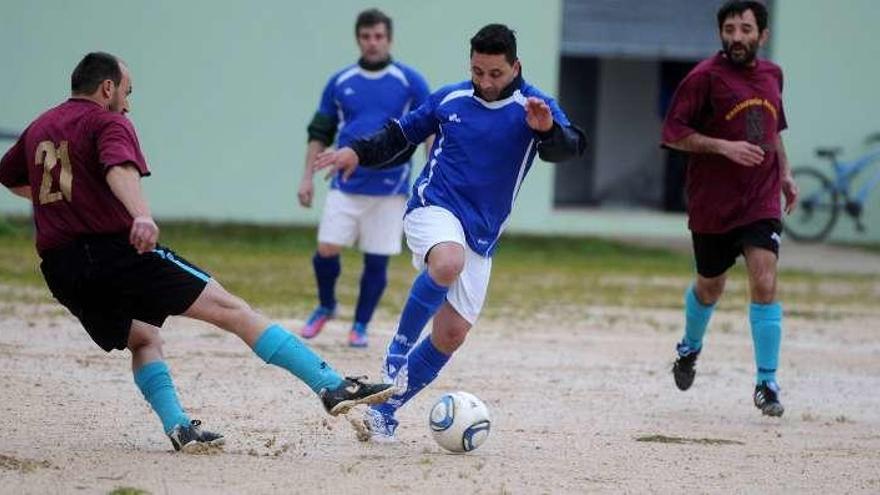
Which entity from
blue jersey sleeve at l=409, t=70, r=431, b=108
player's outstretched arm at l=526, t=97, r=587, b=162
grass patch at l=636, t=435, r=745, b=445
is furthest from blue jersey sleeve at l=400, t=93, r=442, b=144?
blue jersey sleeve at l=409, t=70, r=431, b=108

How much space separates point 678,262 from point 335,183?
29.0 ft

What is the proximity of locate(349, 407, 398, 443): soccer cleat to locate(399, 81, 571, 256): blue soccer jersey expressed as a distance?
883 millimetres

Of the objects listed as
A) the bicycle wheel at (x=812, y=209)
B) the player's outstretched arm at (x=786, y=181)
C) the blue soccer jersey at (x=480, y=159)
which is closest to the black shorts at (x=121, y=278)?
the blue soccer jersey at (x=480, y=159)

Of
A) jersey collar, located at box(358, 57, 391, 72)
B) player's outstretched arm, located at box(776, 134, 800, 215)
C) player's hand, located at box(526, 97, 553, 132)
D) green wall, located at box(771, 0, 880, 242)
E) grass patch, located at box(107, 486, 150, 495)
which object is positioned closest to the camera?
grass patch, located at box(107, 486, 150, 495)

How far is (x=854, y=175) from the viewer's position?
23.3 meters

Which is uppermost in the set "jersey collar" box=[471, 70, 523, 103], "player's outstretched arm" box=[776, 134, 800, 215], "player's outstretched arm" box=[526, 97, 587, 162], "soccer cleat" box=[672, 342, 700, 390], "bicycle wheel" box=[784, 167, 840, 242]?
"jersey collar" box=[471, 70, 523, 103]

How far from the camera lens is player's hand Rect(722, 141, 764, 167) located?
9148 millimetres

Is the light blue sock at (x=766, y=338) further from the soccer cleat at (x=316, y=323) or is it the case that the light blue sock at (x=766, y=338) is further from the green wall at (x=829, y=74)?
the green wall at (x=829, y=74)

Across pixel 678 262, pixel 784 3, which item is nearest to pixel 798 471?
pixel 678 262

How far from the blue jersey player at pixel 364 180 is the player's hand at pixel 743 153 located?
10.3 feet

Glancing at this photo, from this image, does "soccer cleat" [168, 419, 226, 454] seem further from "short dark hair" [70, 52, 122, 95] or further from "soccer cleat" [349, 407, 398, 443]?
"short dark hair" [70, 52, 122, 95]

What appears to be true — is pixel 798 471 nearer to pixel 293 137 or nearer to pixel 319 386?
pixel 319 386

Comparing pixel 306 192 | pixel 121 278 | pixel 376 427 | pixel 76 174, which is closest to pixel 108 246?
pixel 121 278

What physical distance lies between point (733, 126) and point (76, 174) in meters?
3.89
